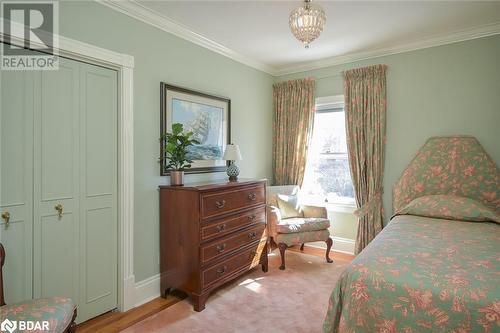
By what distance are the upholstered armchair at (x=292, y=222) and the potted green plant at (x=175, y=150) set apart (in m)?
1.39

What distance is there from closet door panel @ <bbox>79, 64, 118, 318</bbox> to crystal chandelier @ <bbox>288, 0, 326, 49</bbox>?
165 centimetres

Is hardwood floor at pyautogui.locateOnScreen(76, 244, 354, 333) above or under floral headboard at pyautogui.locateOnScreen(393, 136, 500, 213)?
under

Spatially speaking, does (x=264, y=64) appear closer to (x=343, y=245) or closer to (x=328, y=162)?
(x=328, y=162)

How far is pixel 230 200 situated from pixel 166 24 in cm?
191

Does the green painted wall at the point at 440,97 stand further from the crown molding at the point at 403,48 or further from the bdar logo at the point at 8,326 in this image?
the bdar logo at the point at 8,326

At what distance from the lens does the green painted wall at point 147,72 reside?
2316 millimetres

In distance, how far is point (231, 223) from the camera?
2.93m

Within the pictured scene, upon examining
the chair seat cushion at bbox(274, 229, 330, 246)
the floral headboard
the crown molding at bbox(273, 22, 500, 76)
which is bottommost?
the chair seat cushion at bbox(274, 229, 330, 246)

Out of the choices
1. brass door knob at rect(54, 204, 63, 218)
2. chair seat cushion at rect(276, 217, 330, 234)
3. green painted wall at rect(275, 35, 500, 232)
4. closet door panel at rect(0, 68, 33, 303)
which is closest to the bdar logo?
closet door panel at rect(0, 68, 33, 303)

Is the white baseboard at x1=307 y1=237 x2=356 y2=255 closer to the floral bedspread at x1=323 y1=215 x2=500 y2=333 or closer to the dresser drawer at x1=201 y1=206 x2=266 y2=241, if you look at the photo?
the dresser drawer at x1=201 y1=206 x2=266 y2=241

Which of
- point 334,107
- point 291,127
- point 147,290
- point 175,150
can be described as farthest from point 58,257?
point 334,107

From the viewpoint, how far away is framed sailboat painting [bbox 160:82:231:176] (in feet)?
9.59

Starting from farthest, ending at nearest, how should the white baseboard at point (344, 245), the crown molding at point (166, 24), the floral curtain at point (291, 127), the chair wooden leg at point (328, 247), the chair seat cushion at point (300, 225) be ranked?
the floral curtain at point (291, 127), the white baseboard at point (344, 245), the chair wooden leg at point (328, 247), the chair seat cushion at point (300, 225), the crown molding at point (166, 24)

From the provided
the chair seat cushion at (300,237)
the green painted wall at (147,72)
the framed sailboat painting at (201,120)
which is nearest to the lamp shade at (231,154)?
the framed sailboat painting at (201,120)
